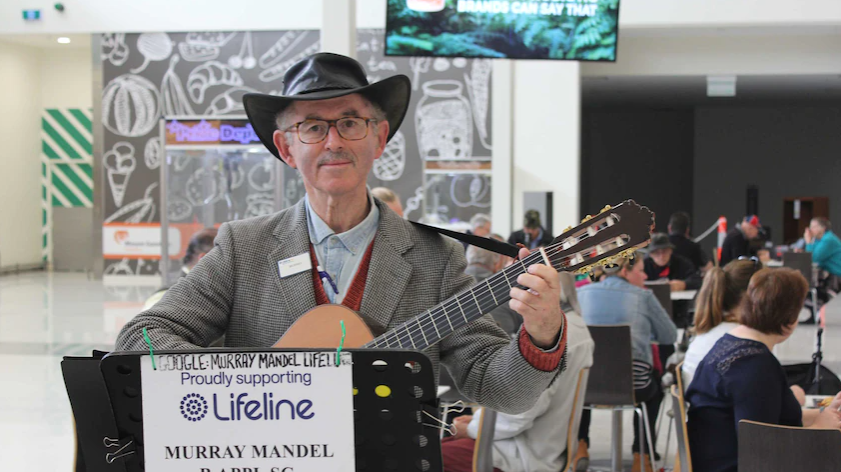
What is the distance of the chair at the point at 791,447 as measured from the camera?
238cm

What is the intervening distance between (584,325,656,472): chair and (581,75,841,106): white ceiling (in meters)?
11.5

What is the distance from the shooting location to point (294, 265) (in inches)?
70.8

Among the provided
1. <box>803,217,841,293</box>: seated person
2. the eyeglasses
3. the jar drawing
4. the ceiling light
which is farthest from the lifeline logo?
the ceiling light

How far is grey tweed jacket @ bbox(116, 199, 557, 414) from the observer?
5.61 ft

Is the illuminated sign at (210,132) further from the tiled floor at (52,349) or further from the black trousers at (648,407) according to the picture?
the black trousers at (648,407)

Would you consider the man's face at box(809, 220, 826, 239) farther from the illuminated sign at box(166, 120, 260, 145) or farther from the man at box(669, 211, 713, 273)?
the illuminated sign at box(166, 120, 260, 145)

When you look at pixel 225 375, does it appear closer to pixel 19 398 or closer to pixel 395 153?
pixel 19 398

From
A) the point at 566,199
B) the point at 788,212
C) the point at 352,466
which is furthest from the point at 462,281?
the point at 788,212

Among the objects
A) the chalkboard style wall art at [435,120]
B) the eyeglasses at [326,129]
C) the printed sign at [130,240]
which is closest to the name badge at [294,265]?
the eyeglasses at [326,129]

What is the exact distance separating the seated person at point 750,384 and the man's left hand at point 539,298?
1405 mm

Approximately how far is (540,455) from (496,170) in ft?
25.7

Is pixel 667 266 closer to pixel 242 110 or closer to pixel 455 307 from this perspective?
pixel 455 307

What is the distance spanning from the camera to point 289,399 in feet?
4.23

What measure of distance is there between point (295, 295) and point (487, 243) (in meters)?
0.43
